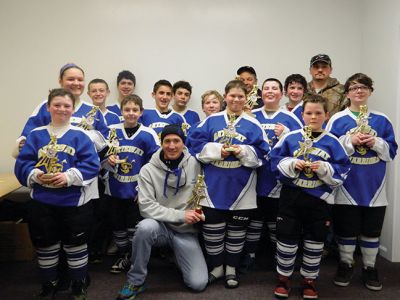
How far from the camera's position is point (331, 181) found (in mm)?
2424

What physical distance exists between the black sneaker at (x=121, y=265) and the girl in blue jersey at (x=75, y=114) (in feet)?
3.39

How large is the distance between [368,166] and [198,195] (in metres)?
1.35

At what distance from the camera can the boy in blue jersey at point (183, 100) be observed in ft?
12.0

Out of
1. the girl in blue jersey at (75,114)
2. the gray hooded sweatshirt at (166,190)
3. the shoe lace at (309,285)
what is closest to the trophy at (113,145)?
the girl in blue jersey at (75,114)

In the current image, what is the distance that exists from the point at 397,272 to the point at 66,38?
414 centimetres

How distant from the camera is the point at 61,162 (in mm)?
2320

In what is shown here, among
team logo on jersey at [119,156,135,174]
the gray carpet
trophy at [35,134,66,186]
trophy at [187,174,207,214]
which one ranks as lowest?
the gray carpet

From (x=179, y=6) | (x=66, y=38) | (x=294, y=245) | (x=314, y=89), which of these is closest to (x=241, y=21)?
(x=179, y=6)

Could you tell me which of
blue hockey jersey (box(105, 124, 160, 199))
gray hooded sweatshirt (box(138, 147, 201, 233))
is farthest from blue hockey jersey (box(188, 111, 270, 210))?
blue hockey jersey (box(105, 124, 160, 199))

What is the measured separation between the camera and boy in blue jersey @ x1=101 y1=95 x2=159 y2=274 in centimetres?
293

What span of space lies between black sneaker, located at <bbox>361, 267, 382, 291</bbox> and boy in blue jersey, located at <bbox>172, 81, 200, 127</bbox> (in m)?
2.14

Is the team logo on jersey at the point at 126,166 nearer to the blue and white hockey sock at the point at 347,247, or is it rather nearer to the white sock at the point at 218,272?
the white sock at the point at 218,272

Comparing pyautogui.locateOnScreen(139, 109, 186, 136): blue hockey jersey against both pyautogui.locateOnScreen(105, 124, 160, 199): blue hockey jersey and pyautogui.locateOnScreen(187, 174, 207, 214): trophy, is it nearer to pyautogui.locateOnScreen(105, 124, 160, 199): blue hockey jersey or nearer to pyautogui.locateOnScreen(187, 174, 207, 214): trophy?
pyautogui.locateOnScreen(105, 124, 160, 199): blue hockey jersey

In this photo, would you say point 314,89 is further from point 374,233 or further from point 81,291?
point 81,291
